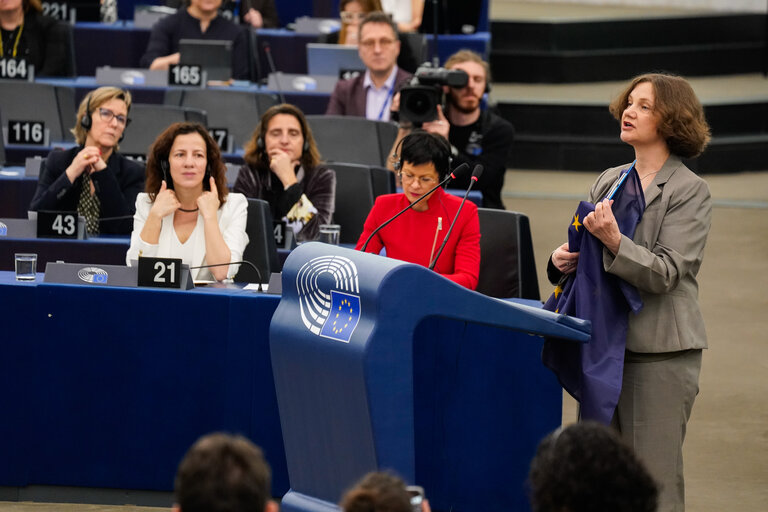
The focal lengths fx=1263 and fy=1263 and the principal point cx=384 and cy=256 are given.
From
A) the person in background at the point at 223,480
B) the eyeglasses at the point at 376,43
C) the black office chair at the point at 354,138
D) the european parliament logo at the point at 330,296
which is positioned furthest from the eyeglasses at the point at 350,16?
the person in background at the point at 223,480

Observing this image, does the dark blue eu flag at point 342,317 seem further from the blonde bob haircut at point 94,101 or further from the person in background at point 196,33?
the person in background at point 196,33

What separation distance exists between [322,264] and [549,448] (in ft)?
3.21

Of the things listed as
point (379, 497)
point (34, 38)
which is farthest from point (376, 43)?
point (379, 497)

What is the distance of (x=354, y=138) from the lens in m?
6.00

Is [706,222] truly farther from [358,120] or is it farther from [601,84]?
[601,84]

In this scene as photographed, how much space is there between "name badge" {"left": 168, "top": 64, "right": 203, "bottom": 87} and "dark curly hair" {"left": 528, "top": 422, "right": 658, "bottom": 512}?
5.48 m

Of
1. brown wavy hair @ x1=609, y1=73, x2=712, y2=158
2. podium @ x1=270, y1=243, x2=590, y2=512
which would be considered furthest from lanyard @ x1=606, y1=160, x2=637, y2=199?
podium @ x1=270, y1=243, x2=590, y2=512

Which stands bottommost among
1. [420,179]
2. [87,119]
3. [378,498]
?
[378,498]

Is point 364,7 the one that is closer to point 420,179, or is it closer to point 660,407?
point 420,179

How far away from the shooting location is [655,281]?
2.75 meters

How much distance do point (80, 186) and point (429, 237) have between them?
65.2 inches

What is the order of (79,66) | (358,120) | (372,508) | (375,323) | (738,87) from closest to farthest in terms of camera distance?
(372,508) → (375,323) → (358,120) → (79,66) → (738,87)

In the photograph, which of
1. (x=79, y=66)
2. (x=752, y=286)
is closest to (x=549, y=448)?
(x=752, y=286)

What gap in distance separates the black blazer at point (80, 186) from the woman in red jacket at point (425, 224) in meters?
1.44
